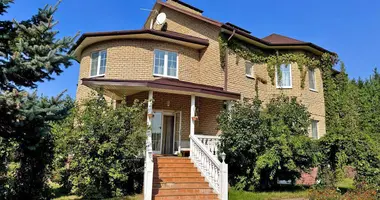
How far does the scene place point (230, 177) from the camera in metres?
13.0

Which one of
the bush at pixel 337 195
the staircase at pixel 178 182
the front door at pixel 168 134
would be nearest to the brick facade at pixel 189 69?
the front door at pixel 168 134

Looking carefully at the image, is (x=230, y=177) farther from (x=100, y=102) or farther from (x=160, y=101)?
(x=100, y=102)

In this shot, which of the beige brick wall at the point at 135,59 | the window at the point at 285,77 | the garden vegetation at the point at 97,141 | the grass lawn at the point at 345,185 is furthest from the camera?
the window at the point at 285,77

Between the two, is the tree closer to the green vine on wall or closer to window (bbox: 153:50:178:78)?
window (bbox: 153:50:178:78)

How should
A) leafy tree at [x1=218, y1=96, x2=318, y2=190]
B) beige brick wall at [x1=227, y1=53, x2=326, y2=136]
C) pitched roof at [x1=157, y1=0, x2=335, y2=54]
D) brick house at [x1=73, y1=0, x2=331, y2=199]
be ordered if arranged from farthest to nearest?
beige brick wall at [x1=227, y1=53, x2=326, y2=136] → pitched roof at [x1=157, y1=0, x2=335, y2=54] → brick house at [x1=73, y1=0, x2=331, y2=199] → leafy tree at [x1=218, y1=96, x2=318, y2=190]

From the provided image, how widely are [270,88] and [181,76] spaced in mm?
6566

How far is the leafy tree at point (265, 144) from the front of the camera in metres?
11.9

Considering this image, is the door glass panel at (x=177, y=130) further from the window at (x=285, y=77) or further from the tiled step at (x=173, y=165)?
the window at (x=285, y=77)

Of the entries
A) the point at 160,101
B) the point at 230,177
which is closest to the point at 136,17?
the point at 160,101

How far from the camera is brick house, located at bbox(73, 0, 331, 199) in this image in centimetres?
1341

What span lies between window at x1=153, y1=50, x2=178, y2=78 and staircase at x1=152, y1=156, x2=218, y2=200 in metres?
5.43

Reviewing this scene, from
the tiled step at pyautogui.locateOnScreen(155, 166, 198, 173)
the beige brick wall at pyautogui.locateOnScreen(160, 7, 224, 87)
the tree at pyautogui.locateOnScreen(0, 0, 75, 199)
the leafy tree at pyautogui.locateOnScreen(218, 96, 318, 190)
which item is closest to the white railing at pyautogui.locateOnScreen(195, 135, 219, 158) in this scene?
the leafy tree at pyautogui.locateOnScreen(218, 96, 318, 190)

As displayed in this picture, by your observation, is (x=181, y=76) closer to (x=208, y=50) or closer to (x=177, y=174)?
(x=208, y=50)

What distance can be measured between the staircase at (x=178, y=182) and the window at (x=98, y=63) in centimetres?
665
